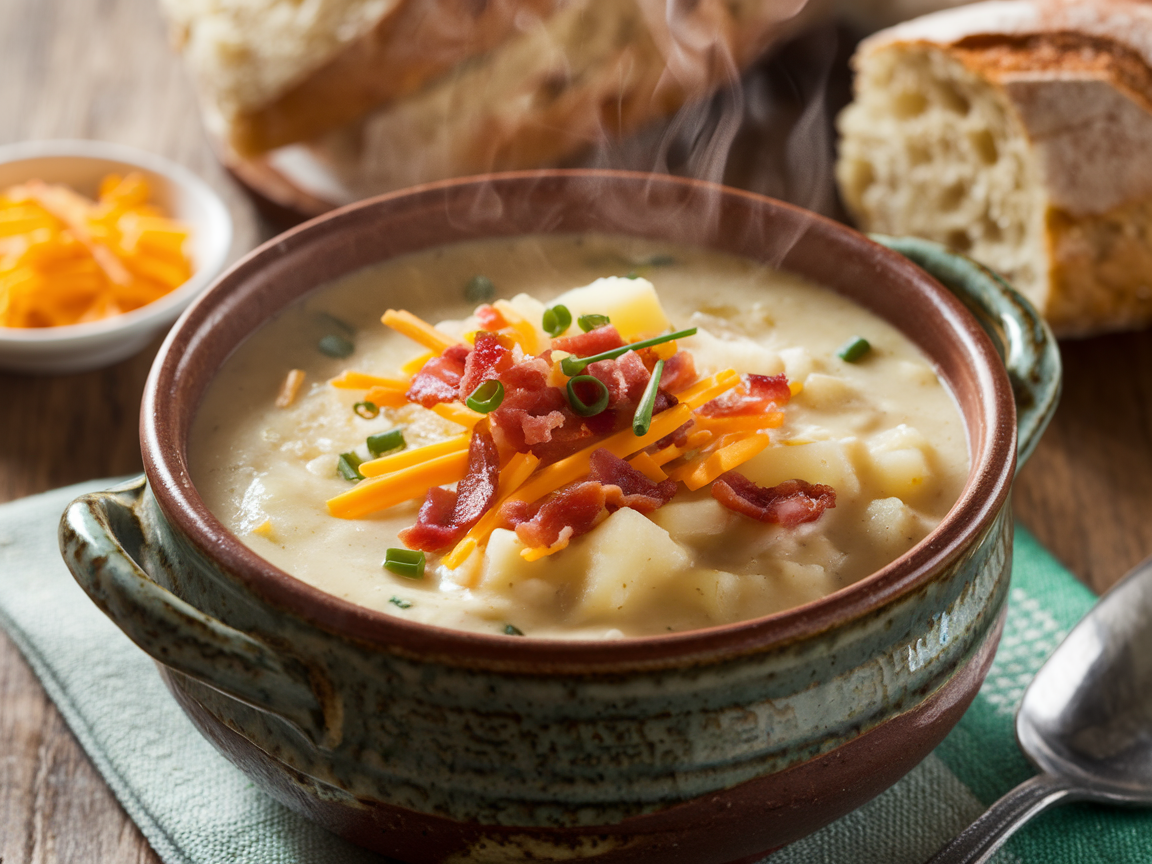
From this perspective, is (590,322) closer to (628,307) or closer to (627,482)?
(628,307)

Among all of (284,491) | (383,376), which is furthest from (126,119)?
(284,491)

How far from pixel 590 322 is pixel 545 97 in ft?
5.10

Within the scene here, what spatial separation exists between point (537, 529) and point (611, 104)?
2086 millimetres

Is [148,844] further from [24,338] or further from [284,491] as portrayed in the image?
[24,338]

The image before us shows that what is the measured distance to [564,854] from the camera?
4.91 ft

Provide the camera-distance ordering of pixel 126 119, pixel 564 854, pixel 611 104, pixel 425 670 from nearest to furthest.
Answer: pixel 425 670, pixel 564 854, pixel 611 104, pixel 126 119

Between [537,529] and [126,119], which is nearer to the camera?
[537,529]

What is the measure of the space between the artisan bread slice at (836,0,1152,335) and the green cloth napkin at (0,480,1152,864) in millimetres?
1001

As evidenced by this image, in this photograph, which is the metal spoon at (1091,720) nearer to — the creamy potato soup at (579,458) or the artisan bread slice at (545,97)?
the creamy potato soup at (579,458)

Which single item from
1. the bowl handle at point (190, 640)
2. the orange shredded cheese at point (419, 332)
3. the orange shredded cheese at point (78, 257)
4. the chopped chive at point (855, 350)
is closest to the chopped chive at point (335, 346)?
the orange shredded cheese at point (419, 332)

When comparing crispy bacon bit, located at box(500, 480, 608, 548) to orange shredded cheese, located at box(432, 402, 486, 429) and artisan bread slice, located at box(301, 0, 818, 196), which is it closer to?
orange shredded cheese, located at box(432, 402, 486, 429)

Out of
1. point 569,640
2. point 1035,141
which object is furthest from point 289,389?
point 1035,141

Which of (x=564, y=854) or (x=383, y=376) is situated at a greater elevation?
(x=383, y=376)

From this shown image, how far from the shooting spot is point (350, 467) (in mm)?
1834
